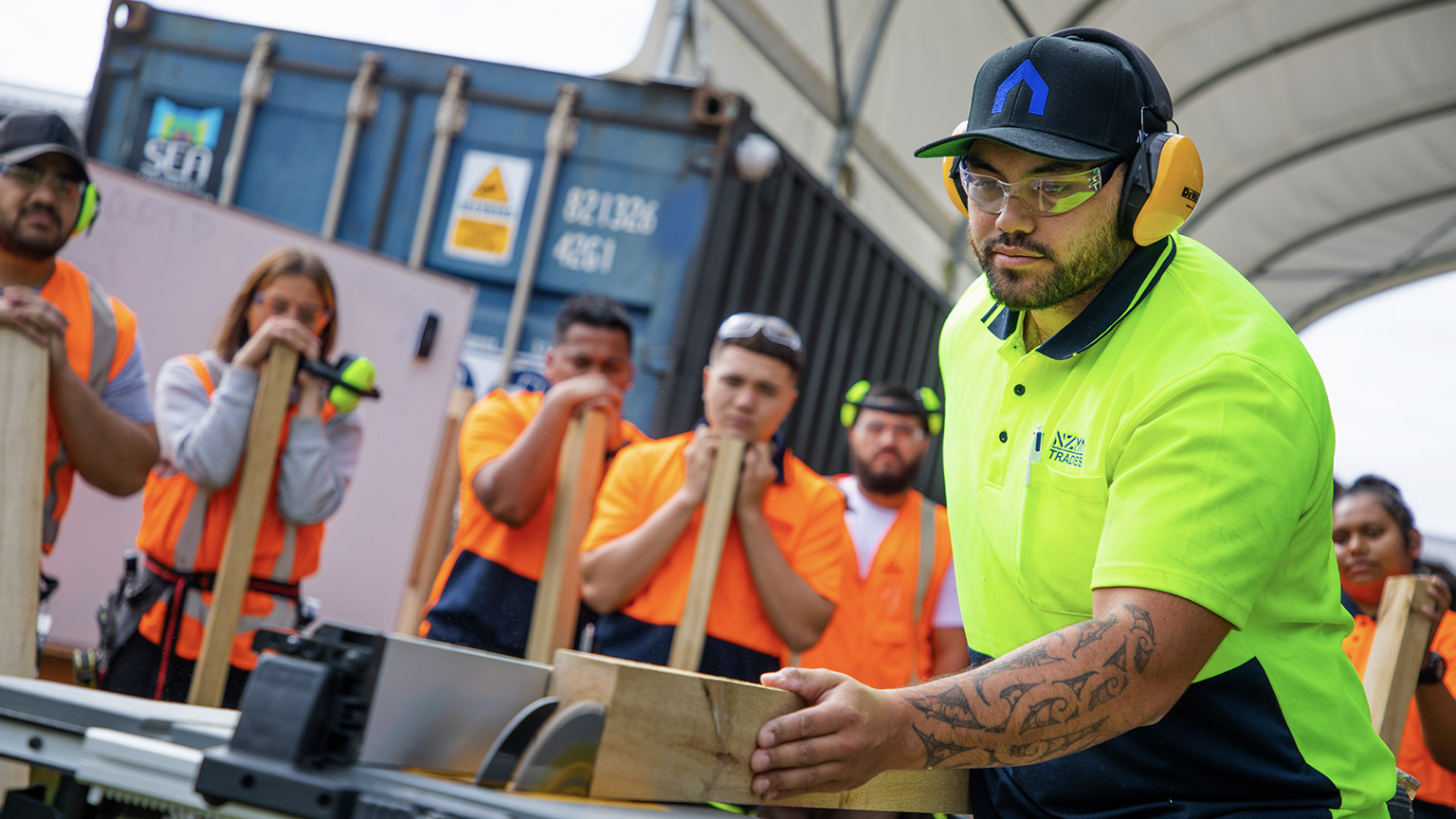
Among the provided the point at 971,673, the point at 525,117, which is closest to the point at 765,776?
the point at 971,673

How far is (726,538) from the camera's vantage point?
371 centimetres

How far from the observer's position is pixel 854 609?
14.1 feet

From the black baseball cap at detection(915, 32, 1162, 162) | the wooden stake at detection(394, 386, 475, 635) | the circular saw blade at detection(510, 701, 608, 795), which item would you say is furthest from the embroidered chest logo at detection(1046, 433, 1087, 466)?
the wooden stake at detection(394, 386, 475, 635)

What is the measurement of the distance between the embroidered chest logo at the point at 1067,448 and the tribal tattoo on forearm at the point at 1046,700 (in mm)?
260

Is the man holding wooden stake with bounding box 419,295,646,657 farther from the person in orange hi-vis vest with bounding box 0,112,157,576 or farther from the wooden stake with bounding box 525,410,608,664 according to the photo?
the person in orange hi-vis vest with bounding box 0,112,157,576

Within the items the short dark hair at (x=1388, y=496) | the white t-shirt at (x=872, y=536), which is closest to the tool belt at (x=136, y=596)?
the white t-shirt at (x=872, y=536)

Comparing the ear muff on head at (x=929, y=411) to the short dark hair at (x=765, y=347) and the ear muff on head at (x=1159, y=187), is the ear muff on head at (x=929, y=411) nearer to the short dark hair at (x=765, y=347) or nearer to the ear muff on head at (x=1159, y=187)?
the short dark hair at (x=765, y=347)

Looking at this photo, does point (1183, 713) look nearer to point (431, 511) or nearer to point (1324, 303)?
point (431, 511)

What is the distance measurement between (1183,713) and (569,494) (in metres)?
2.43

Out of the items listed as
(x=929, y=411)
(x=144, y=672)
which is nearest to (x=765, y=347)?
(x=929, y=411)

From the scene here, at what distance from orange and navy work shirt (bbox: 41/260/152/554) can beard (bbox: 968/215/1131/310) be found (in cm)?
255

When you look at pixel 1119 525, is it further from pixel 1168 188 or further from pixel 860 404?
pixel 860 404

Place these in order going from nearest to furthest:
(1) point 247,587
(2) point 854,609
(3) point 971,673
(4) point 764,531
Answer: (3) point 971,673
(1) point 247,587
(4) point 764,531
(2) point 854,609

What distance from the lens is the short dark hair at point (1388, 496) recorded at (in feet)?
14.1
